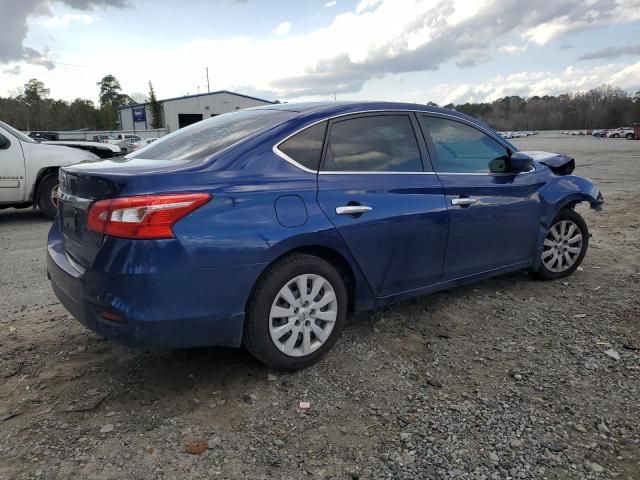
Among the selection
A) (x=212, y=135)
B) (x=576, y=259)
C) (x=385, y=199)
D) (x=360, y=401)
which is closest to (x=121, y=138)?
(x=212, y=135)

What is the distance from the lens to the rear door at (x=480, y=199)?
369 cm

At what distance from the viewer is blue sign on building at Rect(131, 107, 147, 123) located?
6676 centimetres

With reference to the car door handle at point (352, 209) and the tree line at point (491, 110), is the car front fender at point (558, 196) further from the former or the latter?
the tree line at point (491, 110)

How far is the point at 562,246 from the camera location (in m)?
4.72

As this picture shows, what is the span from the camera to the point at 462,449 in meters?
2.38

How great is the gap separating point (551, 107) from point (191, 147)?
534 ft

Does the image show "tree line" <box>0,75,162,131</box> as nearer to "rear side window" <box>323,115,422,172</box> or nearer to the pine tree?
the pine tree

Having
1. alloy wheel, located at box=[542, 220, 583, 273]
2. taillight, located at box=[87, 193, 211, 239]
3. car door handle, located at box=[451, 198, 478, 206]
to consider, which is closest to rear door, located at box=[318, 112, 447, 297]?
car door handle, located at box=[451, 198, 478, 206]

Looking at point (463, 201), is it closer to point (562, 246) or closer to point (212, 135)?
point (562, 246)

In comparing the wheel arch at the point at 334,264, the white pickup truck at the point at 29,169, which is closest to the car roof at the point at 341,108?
the wheel arch at the point at 334,264

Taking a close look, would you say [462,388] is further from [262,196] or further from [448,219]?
[262,196]

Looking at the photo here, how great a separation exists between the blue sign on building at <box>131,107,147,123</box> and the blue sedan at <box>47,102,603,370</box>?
6887cm

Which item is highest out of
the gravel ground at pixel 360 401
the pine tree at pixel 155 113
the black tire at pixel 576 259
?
the pine tree at pixel 155 113

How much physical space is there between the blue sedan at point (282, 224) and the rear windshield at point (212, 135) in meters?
0.02
